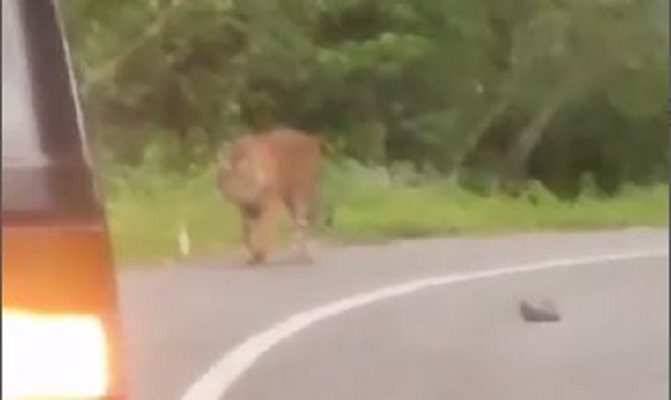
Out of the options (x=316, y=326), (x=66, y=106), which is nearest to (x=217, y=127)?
(x=316, y=326)

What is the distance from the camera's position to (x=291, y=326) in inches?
82.6

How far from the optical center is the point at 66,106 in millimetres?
1238

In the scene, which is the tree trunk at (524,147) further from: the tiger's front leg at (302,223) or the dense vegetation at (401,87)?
the tiger's front leg at (302,223)

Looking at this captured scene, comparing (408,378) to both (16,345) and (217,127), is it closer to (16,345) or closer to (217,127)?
(217,127)

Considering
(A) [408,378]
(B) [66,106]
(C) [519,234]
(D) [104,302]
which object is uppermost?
(B) [66,106]

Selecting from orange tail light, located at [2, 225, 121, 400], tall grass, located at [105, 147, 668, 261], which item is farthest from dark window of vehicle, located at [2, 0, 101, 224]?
tall grass, located at [105, 147, 668, 261]

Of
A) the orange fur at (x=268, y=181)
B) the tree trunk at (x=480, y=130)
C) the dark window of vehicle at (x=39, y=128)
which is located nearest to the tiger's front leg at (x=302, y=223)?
the orange fur at (x=268, y=181)

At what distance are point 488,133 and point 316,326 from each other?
35cm

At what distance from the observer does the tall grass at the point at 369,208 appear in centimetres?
201

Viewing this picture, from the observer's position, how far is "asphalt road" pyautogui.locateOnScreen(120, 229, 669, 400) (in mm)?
2051

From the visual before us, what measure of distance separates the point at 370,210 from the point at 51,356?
89 centimetres

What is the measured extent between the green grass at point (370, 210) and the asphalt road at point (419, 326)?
0.03 m

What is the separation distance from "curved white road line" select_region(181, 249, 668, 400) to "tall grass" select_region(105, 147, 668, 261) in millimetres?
64

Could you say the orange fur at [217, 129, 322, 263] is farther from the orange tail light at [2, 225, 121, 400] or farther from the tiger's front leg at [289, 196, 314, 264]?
the orange tail light at [2, 225, 121, 400]
